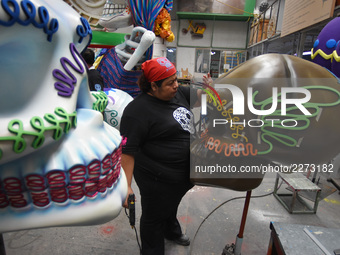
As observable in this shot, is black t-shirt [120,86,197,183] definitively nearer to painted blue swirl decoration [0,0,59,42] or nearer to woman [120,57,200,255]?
woman [120,57,200,255]

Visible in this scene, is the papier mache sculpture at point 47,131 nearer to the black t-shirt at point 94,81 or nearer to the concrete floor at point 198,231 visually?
the concrete floor at point 198,231

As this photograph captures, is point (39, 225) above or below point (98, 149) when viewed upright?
below

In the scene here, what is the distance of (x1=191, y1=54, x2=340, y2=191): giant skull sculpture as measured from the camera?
2.83 feet

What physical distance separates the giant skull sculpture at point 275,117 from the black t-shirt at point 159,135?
0.89ft

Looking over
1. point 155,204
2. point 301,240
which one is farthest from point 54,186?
point 301,240

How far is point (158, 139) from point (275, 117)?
0.64 m

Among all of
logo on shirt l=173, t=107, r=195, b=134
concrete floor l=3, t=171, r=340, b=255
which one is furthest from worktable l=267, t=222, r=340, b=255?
logo on shirt l=173, t=107, r=195, b=134

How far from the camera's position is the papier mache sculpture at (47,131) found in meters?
0.51

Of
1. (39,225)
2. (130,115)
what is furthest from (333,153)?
(39,225)

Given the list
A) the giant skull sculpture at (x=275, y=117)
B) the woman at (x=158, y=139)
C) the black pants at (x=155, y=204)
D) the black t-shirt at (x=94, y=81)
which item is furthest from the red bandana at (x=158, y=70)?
the black t-shirt at (x=94, y=81)

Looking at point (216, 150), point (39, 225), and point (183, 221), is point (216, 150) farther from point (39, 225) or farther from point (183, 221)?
point (183, 221)

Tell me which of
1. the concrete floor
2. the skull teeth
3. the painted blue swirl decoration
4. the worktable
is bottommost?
the concrete floor

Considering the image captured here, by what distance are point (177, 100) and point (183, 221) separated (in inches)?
49.3

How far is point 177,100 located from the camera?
1.42m
